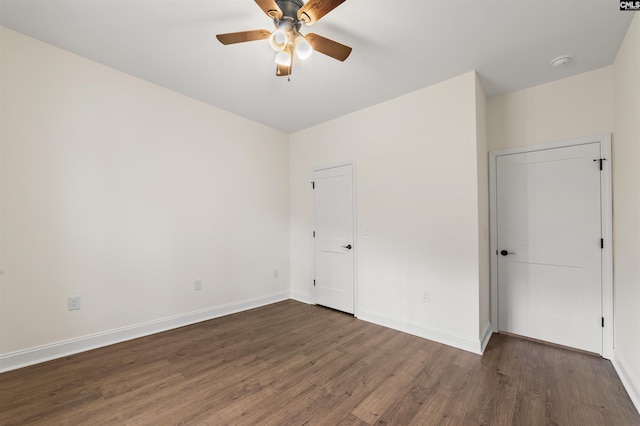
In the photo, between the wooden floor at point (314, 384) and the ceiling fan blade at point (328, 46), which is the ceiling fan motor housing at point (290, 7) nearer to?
the ceiling fan blade at point (328, 46)

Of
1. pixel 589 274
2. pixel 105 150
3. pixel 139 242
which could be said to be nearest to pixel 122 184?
pixel 105 150

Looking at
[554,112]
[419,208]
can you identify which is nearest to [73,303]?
[419,208]

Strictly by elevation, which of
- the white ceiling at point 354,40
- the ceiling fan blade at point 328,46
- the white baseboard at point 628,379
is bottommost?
the white baseboard at point 628,379

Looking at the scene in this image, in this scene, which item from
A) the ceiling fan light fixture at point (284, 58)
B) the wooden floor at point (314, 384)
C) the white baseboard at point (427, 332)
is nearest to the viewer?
the wooden floor at point (314, 384)

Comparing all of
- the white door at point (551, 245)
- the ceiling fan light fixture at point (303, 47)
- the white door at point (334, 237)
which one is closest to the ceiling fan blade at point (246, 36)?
the ceiling fan light fixture at point (303, 47)

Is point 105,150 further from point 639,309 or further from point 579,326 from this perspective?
point 579,326

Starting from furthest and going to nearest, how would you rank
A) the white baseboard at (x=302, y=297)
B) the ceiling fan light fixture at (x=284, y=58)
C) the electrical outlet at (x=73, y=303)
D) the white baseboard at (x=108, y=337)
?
the white baseboard at (x=302, y=297) → the electrical outlet at (x=73, y=303) → the white baseboard at (x=108, y=337) → the ceiling fan light fixture at (x=284, y=58)

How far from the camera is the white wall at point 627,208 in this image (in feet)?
6.18

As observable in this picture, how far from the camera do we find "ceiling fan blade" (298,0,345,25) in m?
1.58

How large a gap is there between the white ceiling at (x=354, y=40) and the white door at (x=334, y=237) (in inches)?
49.9

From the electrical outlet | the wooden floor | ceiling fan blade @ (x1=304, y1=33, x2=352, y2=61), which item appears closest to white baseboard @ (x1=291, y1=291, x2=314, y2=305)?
the wooden floor

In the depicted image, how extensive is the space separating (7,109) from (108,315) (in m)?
2.04

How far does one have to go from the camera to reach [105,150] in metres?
2.70

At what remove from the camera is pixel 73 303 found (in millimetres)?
2490
